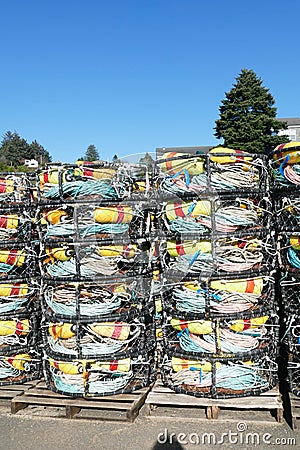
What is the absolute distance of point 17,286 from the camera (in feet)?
15.3

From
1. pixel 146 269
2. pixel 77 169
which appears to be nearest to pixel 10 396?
pixel 146 269

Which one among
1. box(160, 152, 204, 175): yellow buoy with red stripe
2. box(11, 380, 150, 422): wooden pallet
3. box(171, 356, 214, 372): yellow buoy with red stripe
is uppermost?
box(160, 152, 204, 175): yellow buoy with red stripe

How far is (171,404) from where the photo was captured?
4.18m

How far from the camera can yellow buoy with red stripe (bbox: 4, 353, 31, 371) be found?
15.3 ft

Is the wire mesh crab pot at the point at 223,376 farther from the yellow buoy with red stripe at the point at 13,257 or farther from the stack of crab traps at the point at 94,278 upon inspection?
the yellow buoy with red stripe at the point at 13,257

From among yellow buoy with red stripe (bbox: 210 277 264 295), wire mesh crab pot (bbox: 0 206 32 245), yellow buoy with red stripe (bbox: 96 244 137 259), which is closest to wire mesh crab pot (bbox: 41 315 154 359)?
yellow buoy with red stripe (bbox: 96 244 137 259)

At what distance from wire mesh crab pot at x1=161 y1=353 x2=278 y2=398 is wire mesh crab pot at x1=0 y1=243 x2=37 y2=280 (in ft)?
5.56

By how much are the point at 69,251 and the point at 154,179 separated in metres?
1.06

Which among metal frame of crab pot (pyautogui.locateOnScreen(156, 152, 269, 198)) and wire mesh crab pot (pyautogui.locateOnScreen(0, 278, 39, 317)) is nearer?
metal frame of crab pot (pyautogui.locateOnScreen(156, 152, 269, 198))

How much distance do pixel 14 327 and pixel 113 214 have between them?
1.58 meters

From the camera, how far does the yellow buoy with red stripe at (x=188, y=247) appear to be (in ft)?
13.6

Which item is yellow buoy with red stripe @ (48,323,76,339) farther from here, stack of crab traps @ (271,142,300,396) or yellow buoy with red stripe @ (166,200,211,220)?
stack of crab traps @ (271,142,300,396)

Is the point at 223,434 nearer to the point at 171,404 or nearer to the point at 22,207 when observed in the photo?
the point at 171,404

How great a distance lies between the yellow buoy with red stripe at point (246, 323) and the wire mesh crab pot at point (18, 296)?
202 centimetres
